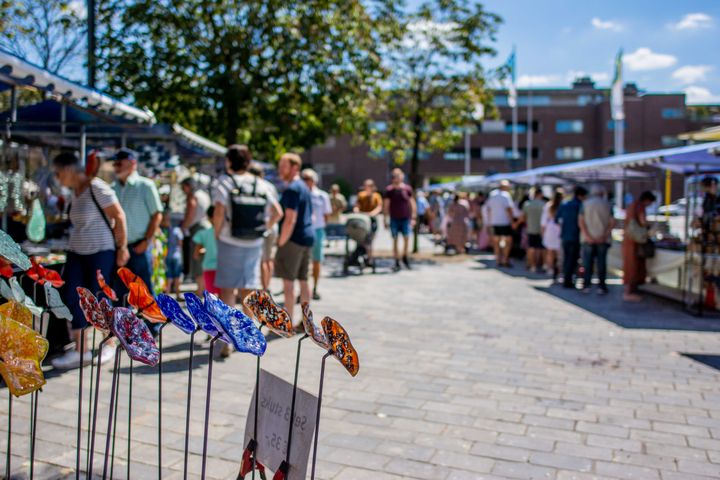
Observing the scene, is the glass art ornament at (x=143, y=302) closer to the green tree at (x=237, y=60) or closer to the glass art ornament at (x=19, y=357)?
the glass art ornament at (x=19, y=357)

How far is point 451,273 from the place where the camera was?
12750 mm

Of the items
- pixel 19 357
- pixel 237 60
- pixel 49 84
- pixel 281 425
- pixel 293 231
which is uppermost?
pixel 237 60

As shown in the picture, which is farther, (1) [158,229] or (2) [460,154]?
(2) [460,154]

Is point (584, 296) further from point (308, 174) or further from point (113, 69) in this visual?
point (113, 69)

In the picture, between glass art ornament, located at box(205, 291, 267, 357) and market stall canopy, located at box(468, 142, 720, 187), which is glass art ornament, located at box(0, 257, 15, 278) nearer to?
glass art ornament, located at box(205, 291, 267, 357)

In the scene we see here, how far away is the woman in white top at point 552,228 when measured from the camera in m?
11.9

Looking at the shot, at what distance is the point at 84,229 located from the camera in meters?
5.10

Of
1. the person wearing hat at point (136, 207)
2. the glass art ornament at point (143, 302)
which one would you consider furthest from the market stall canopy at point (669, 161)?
the glass art ornament at point (143, 302)

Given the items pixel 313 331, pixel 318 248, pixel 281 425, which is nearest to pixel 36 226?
pixel 318 248

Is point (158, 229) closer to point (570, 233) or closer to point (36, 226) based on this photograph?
point (36, 226)

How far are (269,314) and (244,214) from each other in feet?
11.2

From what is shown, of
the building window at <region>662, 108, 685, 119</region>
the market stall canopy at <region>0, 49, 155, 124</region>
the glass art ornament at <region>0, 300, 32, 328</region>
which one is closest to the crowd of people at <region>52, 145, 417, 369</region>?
the market stall canopy at <region>0, 49, 155, 124</region>

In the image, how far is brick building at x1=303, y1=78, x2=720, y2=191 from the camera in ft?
192

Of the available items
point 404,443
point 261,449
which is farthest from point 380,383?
point 261,449
